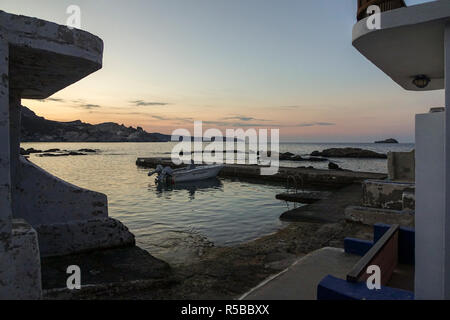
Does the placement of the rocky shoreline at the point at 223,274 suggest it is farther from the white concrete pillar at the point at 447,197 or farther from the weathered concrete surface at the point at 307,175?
the weathered concrete surface at the point at 307,175

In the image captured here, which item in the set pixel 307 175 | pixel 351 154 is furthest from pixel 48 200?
pixel 351 154

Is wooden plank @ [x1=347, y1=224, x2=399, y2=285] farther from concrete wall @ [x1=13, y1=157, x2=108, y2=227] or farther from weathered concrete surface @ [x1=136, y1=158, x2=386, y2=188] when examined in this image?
weathered concrete surface @ [x1=136, y1=158, x2=386, y2=188]

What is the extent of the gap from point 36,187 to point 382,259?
6842 mm

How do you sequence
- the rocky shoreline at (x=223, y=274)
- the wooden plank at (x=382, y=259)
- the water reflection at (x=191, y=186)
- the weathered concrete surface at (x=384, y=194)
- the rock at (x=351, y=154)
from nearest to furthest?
the wooden plank at (x=382, y=259), the rocky shoreline at (x=223, y=274), the weathered concrete surface at (x=384, y=194), the water reflection at (x=191, y=186), the rock at (x=351, y=154)

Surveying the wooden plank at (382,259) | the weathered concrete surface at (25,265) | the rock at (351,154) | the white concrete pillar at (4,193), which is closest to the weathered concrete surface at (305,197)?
the wooden plank at (382,259)

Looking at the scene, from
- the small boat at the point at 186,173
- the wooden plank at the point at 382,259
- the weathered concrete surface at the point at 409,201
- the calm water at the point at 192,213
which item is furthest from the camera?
the small boat at the point at 186,173

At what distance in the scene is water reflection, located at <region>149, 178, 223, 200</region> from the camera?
86.8 ft

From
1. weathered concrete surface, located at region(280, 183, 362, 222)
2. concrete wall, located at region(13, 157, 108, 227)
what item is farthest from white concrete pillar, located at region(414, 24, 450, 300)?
weathered concrete surface, located at region(280, 183, 362, 222)

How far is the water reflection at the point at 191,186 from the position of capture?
26.5 meters

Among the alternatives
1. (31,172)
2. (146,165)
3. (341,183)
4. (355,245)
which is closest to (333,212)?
(355,245)

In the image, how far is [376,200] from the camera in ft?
36.0

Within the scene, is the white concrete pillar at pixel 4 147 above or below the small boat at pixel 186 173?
above

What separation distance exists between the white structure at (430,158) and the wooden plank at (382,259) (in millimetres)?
581
